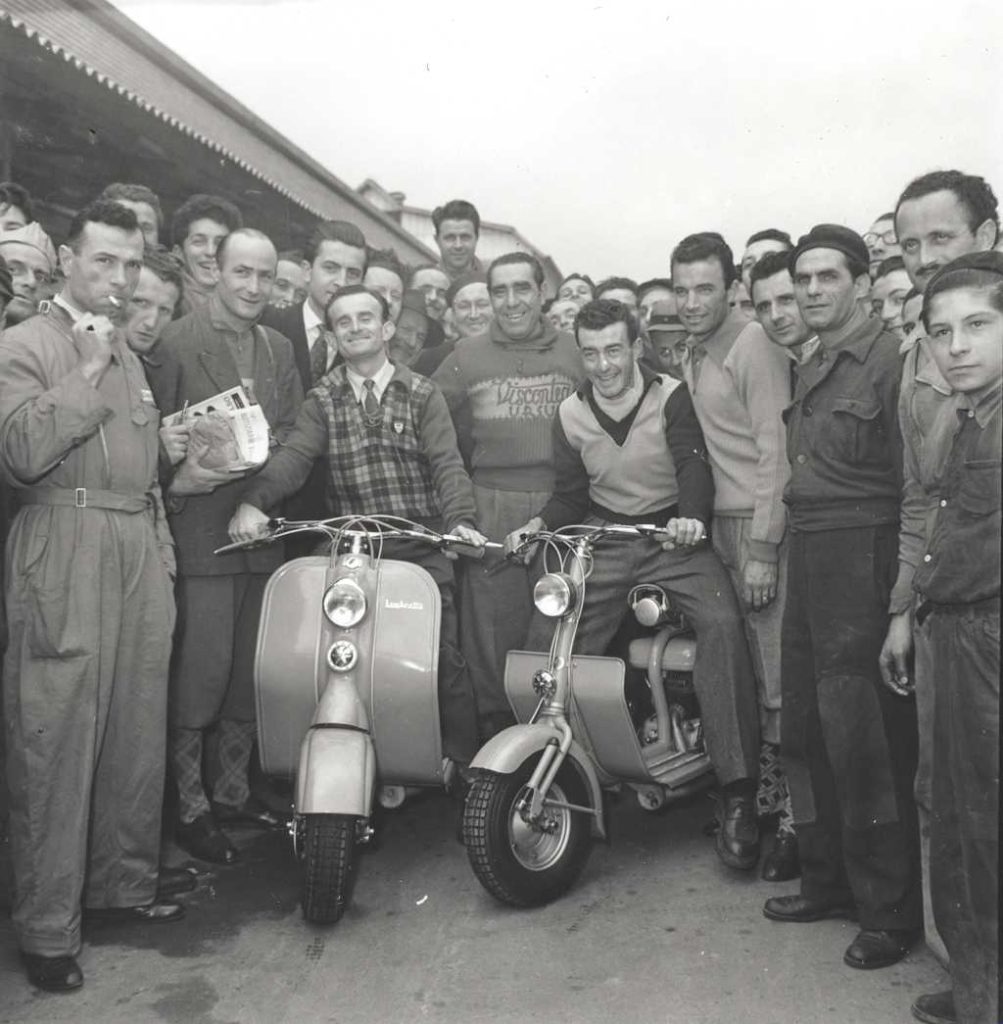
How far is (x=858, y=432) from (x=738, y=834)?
1321 millimetres

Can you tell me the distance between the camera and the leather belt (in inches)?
120

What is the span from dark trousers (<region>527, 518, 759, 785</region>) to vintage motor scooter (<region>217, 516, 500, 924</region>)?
0.46 m

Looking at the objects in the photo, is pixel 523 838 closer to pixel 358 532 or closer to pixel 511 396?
pixel 358 532

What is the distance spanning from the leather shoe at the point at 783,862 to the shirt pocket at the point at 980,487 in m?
1.49

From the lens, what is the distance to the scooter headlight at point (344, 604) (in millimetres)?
3287

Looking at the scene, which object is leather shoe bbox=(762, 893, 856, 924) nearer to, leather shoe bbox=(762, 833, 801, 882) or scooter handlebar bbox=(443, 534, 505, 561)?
leather shoe bbox=(762, 833, 801, 882)

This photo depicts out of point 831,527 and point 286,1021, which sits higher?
point 831,527

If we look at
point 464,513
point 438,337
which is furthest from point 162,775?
point 438,337

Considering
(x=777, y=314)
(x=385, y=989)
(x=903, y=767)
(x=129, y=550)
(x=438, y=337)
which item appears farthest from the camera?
(x=438, y=337)

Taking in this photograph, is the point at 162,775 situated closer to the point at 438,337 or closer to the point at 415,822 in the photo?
the point at 415,822

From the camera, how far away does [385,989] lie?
276cm

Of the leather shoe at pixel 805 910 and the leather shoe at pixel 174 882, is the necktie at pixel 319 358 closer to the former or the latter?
the leather shoe at pixel 174 882

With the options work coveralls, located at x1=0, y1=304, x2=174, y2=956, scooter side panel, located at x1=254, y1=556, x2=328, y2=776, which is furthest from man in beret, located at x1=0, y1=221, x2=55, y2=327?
scooter side panel, located at x1=254, y1=556, x2=328, y2=776

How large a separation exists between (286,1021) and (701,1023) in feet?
3.16
